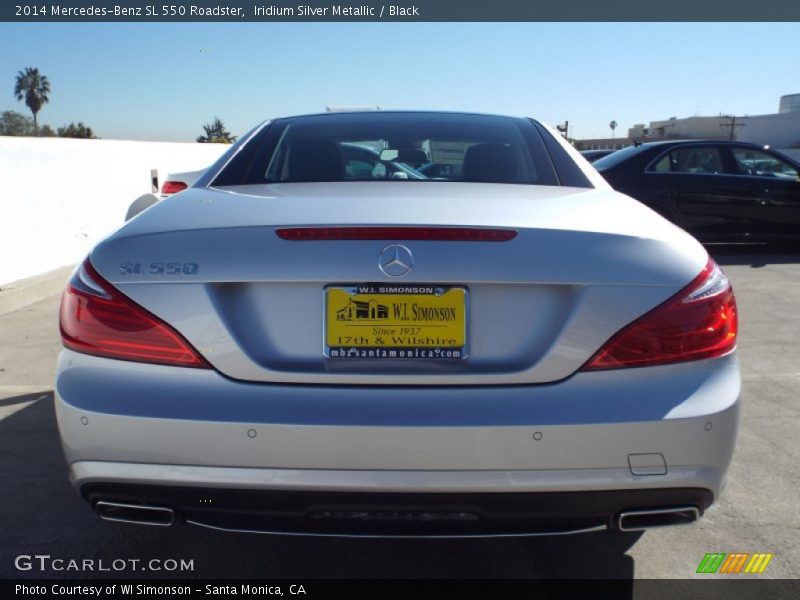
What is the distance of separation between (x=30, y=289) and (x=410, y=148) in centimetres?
518

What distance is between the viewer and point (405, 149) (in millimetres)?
3283

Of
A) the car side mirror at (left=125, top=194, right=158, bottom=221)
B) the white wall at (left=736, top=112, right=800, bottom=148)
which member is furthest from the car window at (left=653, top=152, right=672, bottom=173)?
the white wall at (left=736, top=112, right=800, bottom=148)

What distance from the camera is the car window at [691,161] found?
33.1ft

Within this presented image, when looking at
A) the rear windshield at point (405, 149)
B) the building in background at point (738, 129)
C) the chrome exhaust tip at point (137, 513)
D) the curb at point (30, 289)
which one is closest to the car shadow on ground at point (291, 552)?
the chrome exhaust tip at point (137, 513)

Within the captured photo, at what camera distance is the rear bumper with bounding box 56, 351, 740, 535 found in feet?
6.19

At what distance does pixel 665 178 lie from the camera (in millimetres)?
10008

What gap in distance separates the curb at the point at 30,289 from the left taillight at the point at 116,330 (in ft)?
17.0

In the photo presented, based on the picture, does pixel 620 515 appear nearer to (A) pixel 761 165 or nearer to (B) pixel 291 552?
(B) pixel 291 552

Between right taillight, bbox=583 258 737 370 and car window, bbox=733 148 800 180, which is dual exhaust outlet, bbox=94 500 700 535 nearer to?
right taillight, bbox=583 258 737 370

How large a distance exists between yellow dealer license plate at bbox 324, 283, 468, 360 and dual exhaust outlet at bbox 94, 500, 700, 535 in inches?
24.2

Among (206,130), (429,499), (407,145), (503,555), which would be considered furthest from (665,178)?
(206,130)

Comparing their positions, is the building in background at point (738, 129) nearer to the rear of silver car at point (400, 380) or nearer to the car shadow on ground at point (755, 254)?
the car shadow on ground at point (755, 254)

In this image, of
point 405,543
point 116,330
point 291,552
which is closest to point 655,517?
point 405,543

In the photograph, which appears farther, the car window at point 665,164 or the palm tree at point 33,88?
the palm tree at point 33,88
